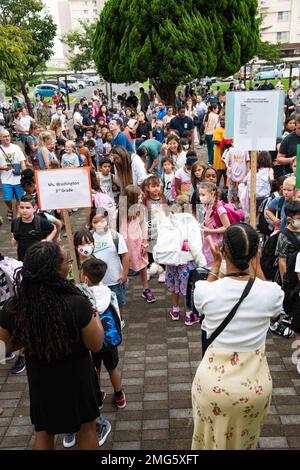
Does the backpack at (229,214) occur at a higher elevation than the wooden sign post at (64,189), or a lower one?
lower

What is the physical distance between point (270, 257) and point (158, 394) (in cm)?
192

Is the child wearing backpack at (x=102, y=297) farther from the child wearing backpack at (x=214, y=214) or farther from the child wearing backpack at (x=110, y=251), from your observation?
the child wearing backpack at (x=214, y=214)

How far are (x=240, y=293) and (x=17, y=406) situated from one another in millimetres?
2596

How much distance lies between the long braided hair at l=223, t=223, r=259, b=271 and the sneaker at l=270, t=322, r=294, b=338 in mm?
2590

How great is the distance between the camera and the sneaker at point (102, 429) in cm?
349

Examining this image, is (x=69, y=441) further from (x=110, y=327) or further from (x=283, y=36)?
(x=283, y=36)

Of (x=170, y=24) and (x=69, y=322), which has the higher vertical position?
(x=170, y=24)

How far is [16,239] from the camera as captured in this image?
5.16 m

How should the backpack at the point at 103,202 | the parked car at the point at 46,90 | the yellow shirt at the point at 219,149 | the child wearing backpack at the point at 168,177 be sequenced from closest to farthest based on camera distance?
the backpack at the point at 103,202, the child wearing backpack at the point at 168,177, the yellow shirt at the point at 219,149, the parked car at the point at 46,90

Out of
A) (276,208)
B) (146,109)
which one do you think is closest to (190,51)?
(146,109)

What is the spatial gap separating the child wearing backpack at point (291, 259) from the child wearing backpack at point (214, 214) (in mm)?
767

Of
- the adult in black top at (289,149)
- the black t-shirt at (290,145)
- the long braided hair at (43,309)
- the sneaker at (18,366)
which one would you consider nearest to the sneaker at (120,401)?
the sneaker at (18,366)
